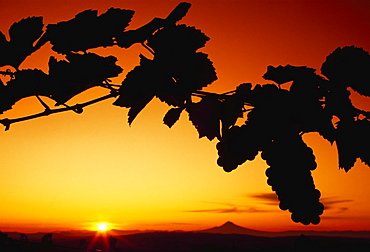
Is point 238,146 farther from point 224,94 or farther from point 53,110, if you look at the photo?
point 53,110

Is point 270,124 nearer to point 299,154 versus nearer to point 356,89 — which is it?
point 299,154

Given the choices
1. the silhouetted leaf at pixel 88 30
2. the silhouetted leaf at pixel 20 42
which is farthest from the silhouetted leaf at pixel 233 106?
the silhouetted leaf at pixel 20 42

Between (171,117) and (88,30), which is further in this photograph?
(171,117)

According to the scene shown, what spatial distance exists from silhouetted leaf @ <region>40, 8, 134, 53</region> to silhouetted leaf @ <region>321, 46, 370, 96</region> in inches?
21.5

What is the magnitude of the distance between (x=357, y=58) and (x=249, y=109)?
0.32 metres

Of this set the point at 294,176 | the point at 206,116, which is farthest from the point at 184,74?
the point at 294,176

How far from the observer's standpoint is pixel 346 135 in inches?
45.1

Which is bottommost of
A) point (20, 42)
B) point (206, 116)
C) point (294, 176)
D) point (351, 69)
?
point (294, 176)

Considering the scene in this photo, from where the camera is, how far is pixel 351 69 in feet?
3.95

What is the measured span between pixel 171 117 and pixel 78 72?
1.02 ft

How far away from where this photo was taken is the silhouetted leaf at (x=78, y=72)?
1196 mm

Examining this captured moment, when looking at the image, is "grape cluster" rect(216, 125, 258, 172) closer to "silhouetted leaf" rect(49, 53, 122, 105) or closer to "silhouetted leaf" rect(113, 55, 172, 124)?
"silhouetted leaf" rect(113, 55, 172, 124)

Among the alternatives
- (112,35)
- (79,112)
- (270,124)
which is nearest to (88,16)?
(112,35)

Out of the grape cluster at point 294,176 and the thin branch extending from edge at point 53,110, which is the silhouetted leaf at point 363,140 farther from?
the thin branch extending from edge at point 53,110
